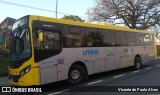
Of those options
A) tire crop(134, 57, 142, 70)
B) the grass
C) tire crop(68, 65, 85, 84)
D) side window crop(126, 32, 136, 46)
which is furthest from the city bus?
the grass

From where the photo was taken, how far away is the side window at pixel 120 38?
606 inches

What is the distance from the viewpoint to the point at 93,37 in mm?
13320

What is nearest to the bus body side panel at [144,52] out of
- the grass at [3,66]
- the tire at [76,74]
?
the tire at [76,74]

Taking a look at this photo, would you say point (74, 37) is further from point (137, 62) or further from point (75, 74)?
point (137, 62)

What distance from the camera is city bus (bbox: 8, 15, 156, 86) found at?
10.2 meters

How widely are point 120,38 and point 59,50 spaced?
5667 millimetres

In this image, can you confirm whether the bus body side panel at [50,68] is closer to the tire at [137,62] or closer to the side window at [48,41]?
the side window at [48,41]

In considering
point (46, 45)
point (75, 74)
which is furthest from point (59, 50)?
point (75, 74)

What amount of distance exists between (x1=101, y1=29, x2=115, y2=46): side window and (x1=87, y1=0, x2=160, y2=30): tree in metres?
27.3

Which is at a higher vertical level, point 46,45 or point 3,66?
point 46,45

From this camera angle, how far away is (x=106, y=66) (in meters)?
14.1

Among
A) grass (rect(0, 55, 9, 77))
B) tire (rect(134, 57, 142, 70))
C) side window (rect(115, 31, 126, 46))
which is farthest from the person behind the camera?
tire (rect(134, 57, 142, 70))

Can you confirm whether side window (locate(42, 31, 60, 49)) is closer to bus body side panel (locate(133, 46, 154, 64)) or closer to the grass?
the grass

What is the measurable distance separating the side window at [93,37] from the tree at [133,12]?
28566 millimetres
